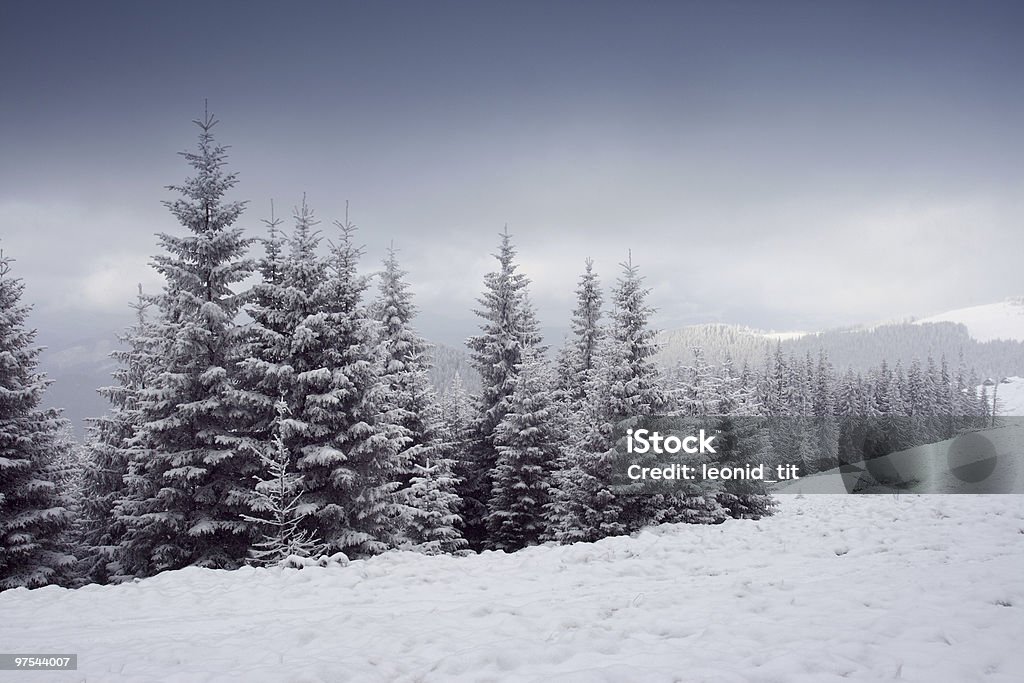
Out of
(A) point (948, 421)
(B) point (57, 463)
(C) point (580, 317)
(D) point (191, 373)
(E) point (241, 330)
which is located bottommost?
(A) point (948, 421)

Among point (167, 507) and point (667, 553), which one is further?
point (167, 507)

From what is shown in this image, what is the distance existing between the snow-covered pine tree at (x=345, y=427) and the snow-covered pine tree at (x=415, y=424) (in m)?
0.79

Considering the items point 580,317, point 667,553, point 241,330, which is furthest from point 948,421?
point 241,330

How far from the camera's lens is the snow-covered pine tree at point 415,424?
1739cm

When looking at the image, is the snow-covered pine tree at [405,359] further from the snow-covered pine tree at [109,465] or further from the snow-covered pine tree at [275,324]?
the snow-covered pine tree at [109,465]

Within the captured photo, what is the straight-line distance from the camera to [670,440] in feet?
59.3

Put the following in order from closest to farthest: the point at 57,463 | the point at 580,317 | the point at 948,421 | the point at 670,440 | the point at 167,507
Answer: the point at 167,507 → the point at 57,463 → the point at 670,440 → the point at 580,317 → the point at 948,421

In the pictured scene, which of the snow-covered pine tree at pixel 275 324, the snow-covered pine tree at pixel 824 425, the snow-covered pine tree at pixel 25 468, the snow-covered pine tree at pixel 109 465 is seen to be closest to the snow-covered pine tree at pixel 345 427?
the snow-covered pine tree at pixel 275 324

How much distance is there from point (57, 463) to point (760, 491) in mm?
23630

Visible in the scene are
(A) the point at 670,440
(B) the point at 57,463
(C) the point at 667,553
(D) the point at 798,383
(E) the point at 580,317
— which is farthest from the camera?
(D) the point at 798,383

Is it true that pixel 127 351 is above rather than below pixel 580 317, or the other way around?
below

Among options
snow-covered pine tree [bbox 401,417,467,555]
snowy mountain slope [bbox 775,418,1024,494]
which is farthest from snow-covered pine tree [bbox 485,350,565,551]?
snowy mountain slope [bbox 775,418,1024,494]

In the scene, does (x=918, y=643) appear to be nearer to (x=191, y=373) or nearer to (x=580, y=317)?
(x=191, y=373)

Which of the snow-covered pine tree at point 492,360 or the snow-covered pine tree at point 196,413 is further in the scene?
the snow-covered pine tree at point 492,360
